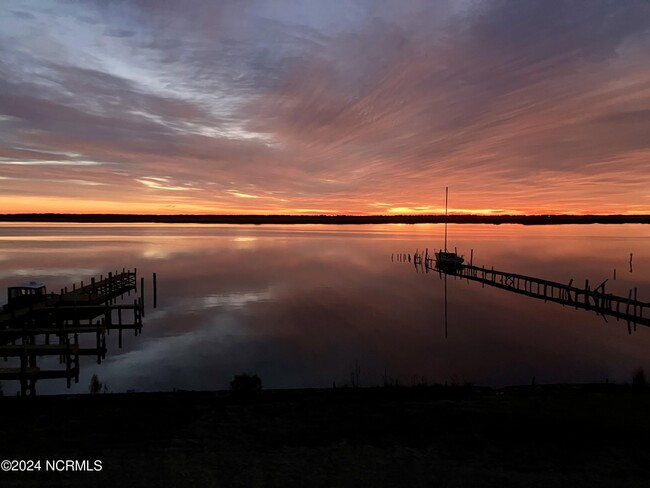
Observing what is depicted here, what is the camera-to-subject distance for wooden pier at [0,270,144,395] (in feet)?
65.9

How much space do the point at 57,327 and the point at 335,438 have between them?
2744 cm

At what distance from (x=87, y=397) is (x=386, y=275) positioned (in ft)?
178

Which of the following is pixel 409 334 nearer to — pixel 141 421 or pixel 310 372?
pixel 310 372

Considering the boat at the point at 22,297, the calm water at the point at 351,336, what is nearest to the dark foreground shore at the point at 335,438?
the calm water at the point at 351,336

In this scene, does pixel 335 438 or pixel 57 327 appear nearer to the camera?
pixel 335 438

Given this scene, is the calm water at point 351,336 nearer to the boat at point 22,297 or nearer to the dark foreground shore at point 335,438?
the boat at point 22,297

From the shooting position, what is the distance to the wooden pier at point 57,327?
20084mm

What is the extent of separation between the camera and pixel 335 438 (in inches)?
410

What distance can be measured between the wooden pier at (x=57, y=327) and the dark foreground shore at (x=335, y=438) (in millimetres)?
8260

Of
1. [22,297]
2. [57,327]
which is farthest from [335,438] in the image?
[22,297]

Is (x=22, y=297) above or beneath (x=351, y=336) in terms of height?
above

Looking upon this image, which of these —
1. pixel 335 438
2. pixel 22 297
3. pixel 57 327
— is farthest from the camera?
pixel 57 327

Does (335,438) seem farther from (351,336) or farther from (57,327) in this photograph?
(57,327)

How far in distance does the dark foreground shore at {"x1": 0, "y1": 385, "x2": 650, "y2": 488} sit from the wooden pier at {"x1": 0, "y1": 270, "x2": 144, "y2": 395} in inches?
325
